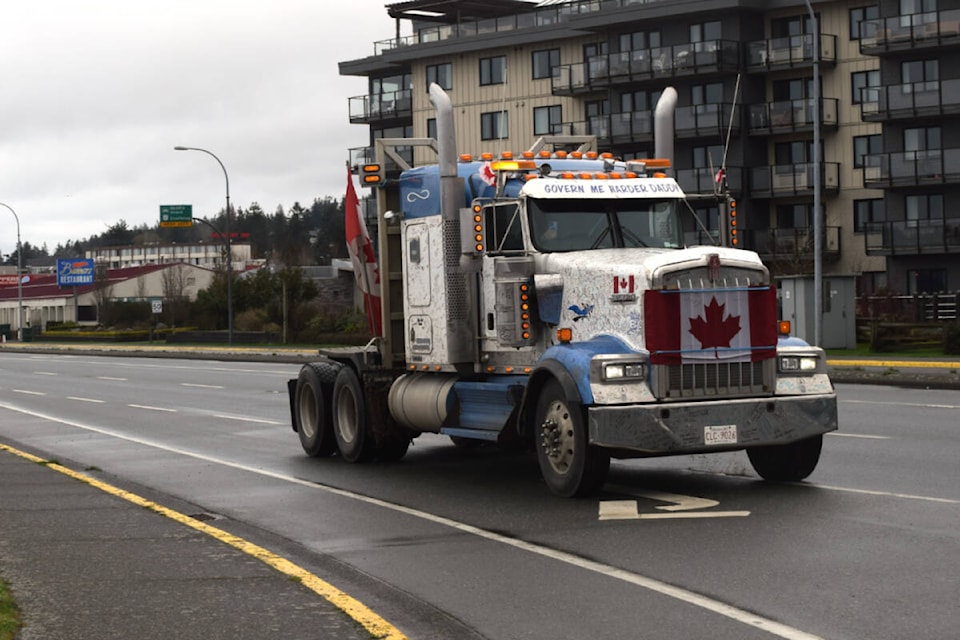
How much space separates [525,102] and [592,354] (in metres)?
61.6

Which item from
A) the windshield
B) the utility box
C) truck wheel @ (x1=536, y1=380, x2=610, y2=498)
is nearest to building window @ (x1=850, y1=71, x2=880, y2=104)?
the utility box

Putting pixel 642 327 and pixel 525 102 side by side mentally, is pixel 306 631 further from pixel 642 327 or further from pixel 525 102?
pixel 525 102

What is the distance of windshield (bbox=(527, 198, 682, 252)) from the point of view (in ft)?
43.5

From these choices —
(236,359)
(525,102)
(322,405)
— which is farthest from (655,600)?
(525,102)

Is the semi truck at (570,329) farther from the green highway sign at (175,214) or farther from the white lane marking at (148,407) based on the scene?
the green highway sign at (175,214)

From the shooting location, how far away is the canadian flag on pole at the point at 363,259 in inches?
628

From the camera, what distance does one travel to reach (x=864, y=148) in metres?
63.6

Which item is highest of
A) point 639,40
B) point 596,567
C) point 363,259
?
point 639,40

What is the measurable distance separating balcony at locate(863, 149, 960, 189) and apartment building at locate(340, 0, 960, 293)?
57 mm

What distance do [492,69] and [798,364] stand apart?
61.6m

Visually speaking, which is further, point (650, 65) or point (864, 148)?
point (650, 65)

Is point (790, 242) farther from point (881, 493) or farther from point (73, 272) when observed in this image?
point (73, 272)

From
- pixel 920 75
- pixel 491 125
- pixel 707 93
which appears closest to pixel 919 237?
pixel 920 75

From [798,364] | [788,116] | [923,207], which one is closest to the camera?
[798,364]
